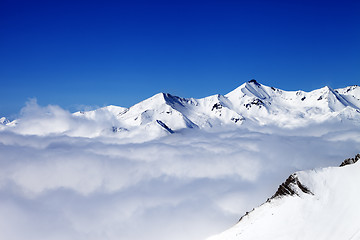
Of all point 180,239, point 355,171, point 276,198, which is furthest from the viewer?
point 180,239

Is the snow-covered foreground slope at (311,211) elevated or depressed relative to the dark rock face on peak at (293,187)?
depressed

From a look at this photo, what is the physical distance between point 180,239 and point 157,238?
18990mm

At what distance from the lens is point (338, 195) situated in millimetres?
71562

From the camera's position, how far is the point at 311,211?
7119cm

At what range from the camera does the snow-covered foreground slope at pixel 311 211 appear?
6225 centimetres

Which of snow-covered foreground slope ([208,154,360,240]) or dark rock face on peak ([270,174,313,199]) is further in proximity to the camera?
dark rock face on peak ([270,174,313,199])

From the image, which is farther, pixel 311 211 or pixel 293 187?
pixel 293 187

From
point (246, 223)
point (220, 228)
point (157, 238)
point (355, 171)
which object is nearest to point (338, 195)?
point (355, 171)

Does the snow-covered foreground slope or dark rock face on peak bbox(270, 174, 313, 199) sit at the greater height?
dark rock face on peak bbox(270, 174, 313, 199)

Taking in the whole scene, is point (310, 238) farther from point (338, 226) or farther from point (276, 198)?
point (276, 198)

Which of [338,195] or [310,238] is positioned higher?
[338,195]

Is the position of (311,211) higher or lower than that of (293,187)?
lower

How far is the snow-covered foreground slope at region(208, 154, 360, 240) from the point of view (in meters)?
62.2

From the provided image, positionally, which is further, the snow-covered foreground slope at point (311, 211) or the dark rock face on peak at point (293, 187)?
the dark rock face on peak at point (293, 187)
